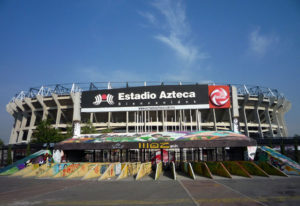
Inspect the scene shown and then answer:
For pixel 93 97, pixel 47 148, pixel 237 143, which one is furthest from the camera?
pixel 93 97

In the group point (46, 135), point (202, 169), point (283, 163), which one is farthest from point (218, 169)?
point (46, 135)

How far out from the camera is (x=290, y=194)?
36.4ft

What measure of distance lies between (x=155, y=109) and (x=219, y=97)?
450 inches

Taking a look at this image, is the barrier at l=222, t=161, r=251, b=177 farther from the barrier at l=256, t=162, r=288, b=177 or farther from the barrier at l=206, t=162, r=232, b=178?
the barrier at l=256, t=162, r=288, b=177

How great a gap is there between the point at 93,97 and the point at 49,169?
16.3 metres

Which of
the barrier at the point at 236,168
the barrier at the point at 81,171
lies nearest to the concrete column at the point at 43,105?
the barrier at the point at 81,171

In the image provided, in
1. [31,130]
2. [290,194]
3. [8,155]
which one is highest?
[31,130]

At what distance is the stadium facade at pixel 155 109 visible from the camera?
3419 cm

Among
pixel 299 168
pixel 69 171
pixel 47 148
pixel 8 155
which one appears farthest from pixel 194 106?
pixel 8 155

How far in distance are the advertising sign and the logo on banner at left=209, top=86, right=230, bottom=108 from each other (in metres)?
0.88

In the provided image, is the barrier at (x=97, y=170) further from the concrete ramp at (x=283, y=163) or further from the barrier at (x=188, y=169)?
the concrete ramp at (x=283, y=163)

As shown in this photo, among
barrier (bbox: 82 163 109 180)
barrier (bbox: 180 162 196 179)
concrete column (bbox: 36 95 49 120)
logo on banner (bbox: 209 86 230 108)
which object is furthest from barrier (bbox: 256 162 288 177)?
concrete column (bbox: 36 95 49 120)

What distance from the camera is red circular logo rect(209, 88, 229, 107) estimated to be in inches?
1328

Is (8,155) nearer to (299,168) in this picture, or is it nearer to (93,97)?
(93,97)
